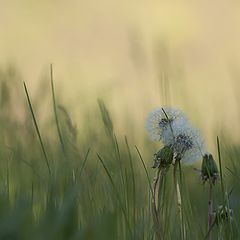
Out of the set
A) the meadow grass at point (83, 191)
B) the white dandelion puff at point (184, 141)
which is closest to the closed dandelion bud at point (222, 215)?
the meadow grass at point (83, 191)

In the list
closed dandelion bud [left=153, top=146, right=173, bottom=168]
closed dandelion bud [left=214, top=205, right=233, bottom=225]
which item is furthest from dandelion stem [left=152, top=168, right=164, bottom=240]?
closed dandelion bud [left=214, top=205, right=233, bottom=225]

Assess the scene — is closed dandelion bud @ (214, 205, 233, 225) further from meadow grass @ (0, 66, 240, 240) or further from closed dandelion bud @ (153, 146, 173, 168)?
closed dandelion bud @ (153, 146, 173, 168)

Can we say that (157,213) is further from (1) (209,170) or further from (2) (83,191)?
(2) (83,191)

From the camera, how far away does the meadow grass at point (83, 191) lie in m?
1.31

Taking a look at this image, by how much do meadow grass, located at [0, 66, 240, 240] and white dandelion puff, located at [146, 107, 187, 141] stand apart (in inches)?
2.8

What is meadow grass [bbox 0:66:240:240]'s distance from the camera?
1.31 m

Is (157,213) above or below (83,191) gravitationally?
below

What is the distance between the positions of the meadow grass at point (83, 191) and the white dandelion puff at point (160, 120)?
0.23ft

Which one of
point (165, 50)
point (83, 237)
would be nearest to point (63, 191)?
point (83, 237)

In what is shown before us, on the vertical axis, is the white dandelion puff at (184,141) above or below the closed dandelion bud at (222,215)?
above

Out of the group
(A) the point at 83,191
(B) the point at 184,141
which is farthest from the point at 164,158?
(A) the point at 83,191

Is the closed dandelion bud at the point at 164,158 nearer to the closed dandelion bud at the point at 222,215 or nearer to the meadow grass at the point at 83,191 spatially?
the meadow grass at the point at 83,191

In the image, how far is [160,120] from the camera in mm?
1885

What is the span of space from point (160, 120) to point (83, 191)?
0.29m
